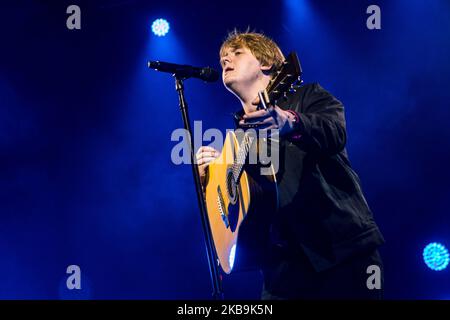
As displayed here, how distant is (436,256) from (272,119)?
3.66 m

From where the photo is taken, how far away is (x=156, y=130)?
5359mm

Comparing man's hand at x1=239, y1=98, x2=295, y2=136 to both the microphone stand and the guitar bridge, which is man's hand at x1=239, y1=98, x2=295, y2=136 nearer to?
the microphone stand

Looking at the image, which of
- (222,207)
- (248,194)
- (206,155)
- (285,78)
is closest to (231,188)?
(222,207)

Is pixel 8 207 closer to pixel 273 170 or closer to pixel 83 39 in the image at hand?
pixel 83 39

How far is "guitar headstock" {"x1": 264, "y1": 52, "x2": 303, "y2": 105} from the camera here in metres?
1.88

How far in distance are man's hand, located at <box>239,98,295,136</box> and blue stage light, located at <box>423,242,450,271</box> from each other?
3.55 metres

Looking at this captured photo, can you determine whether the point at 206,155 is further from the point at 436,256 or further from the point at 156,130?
the point at 436,256

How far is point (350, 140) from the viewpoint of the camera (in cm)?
509

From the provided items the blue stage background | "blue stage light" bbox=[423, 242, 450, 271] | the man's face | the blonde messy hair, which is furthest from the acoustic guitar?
"blue stage light" bbox=[423, 242, 450, 271]

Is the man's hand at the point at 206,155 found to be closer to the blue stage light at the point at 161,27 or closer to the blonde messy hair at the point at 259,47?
the blonde messy hair at the point at 259,47

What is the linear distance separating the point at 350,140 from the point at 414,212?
957mm

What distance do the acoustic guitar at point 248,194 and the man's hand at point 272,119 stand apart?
0.05 metres
